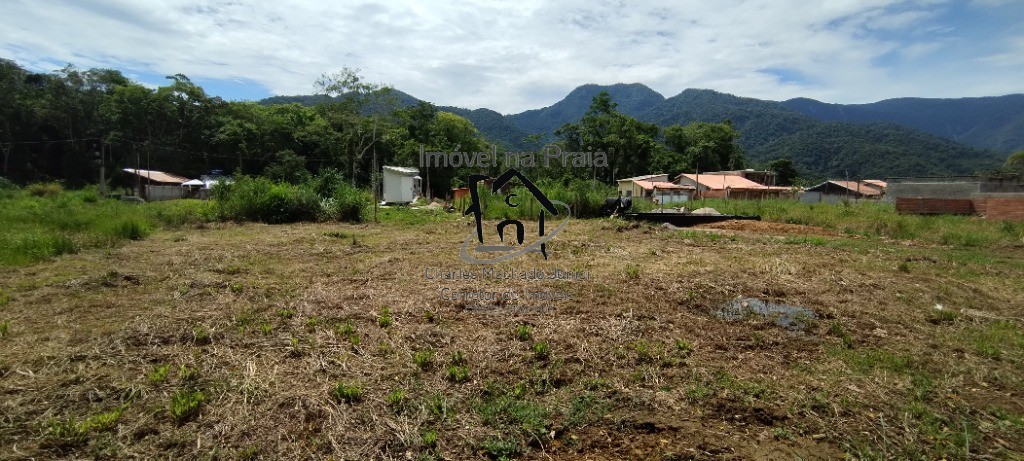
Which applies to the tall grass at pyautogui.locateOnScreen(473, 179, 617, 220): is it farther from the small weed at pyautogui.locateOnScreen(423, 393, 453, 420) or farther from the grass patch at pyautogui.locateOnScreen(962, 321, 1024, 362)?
the small weed at pyautogui.locateOnScreen(423, 393, 453, 420)

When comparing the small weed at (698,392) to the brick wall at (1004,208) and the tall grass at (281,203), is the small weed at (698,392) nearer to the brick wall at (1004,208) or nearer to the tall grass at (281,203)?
the tall grass at (281,203)

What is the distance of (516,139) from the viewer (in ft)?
264

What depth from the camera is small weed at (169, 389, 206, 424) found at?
283cm

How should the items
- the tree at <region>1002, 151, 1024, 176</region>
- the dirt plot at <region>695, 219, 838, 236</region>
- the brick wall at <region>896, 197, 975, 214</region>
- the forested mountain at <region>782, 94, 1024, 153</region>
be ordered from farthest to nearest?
the forested mountain at <region>782, 94, 1024, 153</region>, the tree at <region>1002, 151, 1024, 176</region>, the brick wall at <region>896, 197, 975, 214</region>, the dirt plot at <region>695, 219, 838, 236</region>

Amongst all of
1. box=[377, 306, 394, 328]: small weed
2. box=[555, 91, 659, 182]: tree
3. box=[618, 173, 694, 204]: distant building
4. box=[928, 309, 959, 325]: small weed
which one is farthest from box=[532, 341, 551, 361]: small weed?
box=[555, 91, 659, 182]: tree

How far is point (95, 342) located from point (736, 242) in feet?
36.0

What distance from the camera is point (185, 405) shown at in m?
2.89

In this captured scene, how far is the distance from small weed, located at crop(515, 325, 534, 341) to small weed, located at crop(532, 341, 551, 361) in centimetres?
27

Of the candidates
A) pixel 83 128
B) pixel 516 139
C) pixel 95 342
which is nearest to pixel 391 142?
pixel 83 128

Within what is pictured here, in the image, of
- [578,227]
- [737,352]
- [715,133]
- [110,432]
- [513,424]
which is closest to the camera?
[110,432]

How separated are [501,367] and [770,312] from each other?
11.1ft

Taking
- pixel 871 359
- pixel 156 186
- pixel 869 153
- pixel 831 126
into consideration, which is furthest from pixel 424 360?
pixel 831 126

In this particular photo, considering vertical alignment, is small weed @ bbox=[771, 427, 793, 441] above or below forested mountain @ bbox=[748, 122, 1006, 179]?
below

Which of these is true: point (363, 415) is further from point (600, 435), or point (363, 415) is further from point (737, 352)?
point (737, 352)
